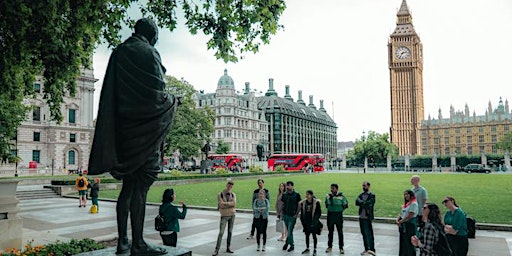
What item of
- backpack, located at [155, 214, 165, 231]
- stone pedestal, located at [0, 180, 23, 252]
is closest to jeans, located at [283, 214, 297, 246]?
backpack, located at [155, 214, 165, 231]

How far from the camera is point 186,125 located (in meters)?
48.9

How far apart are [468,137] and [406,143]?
58.1ft

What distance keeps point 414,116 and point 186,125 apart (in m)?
91.4

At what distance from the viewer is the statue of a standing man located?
15.8 feet

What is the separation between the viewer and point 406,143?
119m

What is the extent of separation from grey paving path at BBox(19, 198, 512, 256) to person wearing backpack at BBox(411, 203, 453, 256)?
11.6ft

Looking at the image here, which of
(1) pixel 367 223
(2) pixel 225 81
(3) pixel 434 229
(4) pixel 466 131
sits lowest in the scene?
(1) pixel 367 223

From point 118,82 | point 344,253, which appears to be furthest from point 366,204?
point 118,82

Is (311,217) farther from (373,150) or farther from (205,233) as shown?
(373,150)

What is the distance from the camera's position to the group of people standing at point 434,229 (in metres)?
5.91

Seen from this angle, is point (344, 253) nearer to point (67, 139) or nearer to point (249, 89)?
point (67, 139)

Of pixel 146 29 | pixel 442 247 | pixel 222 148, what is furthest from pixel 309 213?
pixel 222 148

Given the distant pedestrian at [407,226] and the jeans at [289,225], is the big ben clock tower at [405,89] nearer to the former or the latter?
the jeans at [289,225]

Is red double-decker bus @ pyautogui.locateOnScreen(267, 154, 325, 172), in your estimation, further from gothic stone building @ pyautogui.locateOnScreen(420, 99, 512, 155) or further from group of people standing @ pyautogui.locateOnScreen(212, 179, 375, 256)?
gothic stone building @ pyautogui.locateOnScreen(420, 99, 512, 155)
